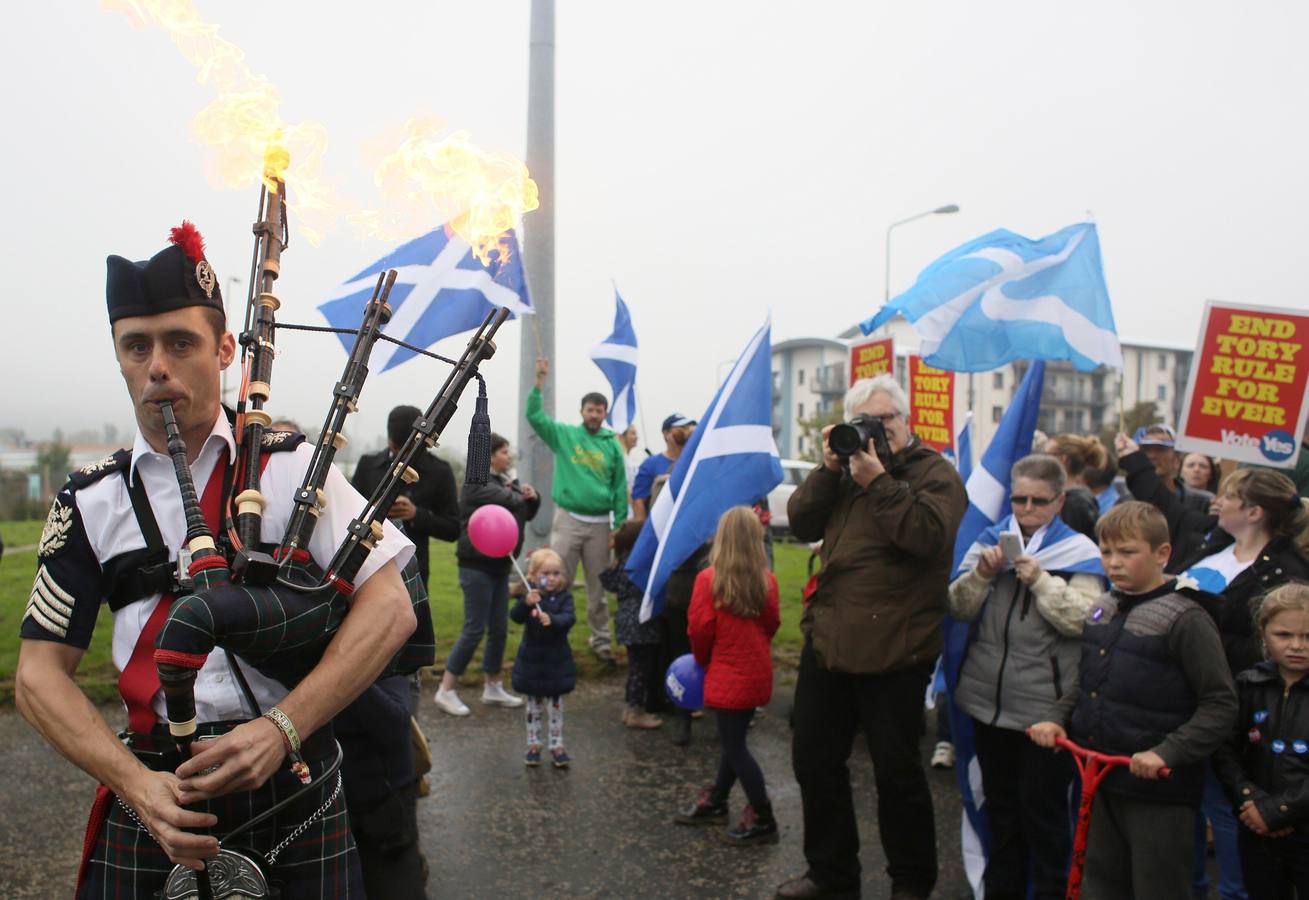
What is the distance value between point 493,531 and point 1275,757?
4.30 meters

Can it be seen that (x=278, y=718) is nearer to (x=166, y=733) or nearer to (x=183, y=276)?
(x=166, y=733)

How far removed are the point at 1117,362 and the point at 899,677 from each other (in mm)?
3102

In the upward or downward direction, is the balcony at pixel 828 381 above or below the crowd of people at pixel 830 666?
below

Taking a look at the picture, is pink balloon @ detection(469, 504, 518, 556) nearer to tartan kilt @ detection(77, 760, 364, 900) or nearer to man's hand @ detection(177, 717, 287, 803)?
tartan kilt @ detection(77, 760, 364, 900)

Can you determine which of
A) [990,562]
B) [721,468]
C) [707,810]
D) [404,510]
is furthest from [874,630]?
[404,510]

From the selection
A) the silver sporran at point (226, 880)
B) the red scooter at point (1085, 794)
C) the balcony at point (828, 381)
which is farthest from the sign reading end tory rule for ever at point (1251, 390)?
the balcony at point (828, 381)

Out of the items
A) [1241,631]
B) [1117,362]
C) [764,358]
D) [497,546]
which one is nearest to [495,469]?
[497,546]

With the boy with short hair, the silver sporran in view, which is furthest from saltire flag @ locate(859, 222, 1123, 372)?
the silver sporran

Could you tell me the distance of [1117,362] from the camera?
6.09 metres

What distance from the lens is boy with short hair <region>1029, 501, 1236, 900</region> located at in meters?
3.43

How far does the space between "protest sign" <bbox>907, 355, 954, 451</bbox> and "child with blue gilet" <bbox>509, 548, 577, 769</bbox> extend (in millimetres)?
4344

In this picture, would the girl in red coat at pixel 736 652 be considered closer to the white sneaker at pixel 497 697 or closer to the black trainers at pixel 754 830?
the black trainers at pixel 754 830

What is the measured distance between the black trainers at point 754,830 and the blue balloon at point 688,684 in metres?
0.69

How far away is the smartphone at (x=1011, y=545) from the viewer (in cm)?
417
